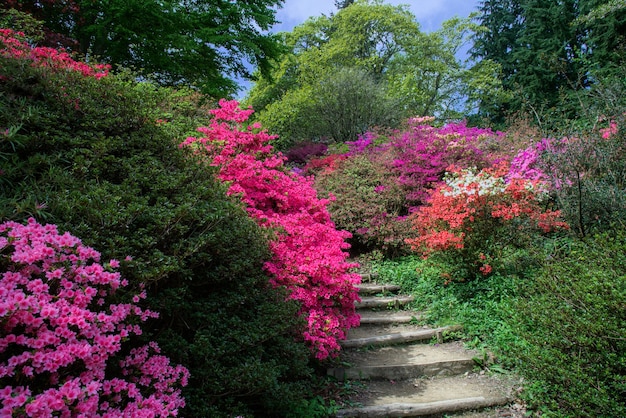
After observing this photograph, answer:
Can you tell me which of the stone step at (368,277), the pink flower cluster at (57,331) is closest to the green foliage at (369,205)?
the stone step at (368,277)

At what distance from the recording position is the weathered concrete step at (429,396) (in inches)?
132

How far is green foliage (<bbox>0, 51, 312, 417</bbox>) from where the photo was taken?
6.64 feet

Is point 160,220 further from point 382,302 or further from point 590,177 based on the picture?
point 590,177

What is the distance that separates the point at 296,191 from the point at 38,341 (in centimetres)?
322

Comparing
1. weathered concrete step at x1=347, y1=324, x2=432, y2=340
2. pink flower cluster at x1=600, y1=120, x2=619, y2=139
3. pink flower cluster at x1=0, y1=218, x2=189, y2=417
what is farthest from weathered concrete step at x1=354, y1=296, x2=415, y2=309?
pink flower cluster at x1=0, y1=218, x2=189, y2=417

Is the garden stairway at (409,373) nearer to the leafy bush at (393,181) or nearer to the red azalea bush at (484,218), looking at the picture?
the red azalea bush at (484,218)

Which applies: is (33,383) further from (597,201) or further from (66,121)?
(597,201)

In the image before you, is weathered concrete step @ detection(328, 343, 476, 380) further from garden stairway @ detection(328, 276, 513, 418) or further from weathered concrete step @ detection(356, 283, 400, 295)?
weathered concrete step @ detection(356, 283, 400, 295)

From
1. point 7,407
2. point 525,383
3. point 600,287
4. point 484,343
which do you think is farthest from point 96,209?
point 484,343

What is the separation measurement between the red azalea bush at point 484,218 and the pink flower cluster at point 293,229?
171cm

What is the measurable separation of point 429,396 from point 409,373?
37 centimetres

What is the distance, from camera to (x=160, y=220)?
2168 millimetres

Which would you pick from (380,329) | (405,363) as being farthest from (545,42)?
(405,363)

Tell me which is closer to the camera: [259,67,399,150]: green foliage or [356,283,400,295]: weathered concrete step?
[356,283,400,295]: weathered concrete step
